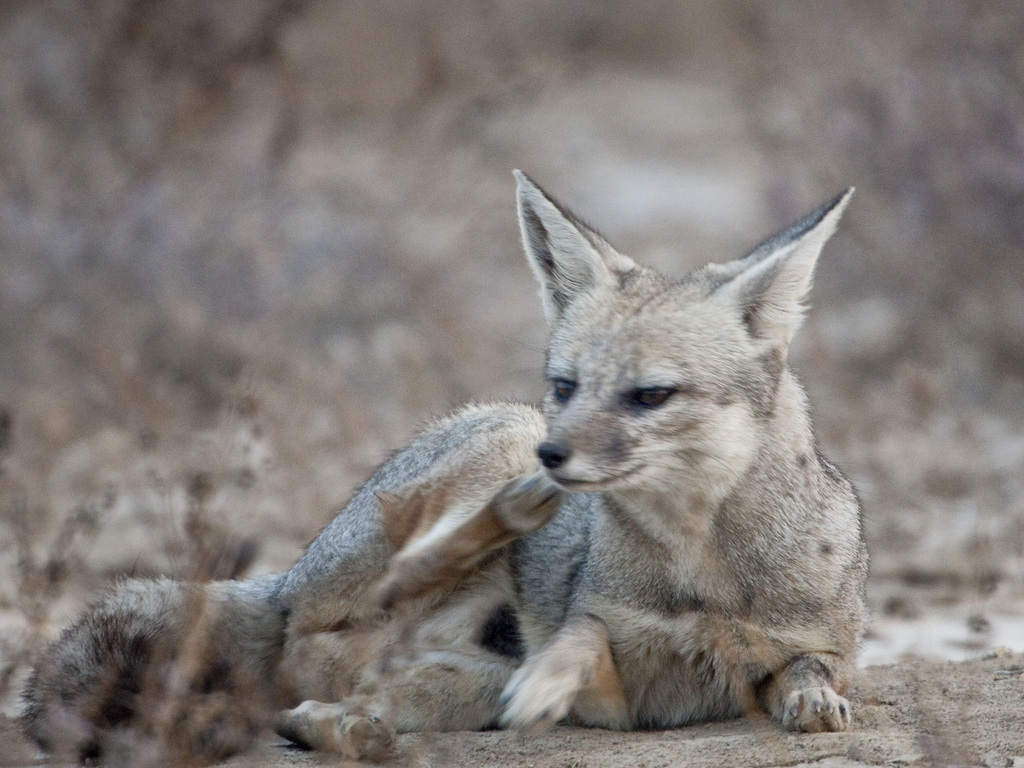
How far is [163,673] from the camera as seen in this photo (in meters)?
3.91

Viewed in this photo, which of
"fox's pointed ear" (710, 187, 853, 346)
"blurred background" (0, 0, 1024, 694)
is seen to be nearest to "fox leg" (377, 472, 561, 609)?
"fox's pointed ear" (710, 187, 853, 346)

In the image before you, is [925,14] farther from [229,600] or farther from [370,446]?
[229,600]

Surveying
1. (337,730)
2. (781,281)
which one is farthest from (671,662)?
(781,281)

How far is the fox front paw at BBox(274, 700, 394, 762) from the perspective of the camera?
3777 millimetres

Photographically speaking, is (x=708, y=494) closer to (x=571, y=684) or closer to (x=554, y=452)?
(x=554, y=452)

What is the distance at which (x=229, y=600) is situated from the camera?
463 centimetres

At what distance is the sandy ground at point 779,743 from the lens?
358 centimetres

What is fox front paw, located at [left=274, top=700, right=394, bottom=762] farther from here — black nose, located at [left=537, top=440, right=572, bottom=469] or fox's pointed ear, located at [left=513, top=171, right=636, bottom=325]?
fox's pointed ear, located at [left=513, top=171, right=636, bottom=325]

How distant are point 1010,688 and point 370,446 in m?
5.48

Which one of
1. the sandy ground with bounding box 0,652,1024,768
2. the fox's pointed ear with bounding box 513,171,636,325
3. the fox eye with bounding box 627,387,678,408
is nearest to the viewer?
the sandy ground with bounding box 0,652,1024,768

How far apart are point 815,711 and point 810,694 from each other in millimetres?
53

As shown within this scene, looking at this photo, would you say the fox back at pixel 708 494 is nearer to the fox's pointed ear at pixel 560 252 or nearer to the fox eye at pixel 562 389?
the fox eye at pixel 562 389

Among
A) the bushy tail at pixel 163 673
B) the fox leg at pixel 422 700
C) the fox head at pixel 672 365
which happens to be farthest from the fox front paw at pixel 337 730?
the fox head at pixel 672 365

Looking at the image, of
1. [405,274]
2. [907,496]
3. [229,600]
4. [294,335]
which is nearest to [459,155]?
[405,274]
